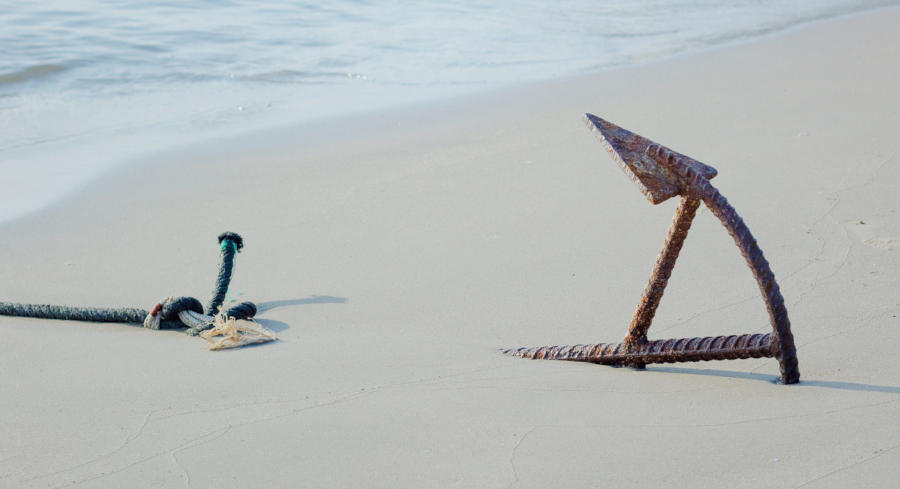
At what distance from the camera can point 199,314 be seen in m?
3.45

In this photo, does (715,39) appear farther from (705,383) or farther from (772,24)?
(705,383)

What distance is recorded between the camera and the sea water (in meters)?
7.40

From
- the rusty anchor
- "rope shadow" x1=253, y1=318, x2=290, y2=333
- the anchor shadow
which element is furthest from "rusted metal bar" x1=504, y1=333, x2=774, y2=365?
"rope shadow" x1=253, y1=318, x2=290, y2=333

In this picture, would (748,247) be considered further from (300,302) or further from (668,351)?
(300,302)

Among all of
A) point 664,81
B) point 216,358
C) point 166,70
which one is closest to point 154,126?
point 166,70

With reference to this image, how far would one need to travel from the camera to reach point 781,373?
2.45 metres

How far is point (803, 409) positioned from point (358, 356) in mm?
1448

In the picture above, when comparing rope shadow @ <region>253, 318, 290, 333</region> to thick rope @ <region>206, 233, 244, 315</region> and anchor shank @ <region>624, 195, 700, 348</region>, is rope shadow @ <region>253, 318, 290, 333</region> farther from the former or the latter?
anchor shank @ <region>624, 195, 700, 348</region>

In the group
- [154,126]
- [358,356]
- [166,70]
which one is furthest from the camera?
[166,70]

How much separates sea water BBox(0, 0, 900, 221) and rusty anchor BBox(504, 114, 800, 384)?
13.7ft

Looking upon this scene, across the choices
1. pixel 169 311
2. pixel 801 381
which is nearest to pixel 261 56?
pixel 169 311

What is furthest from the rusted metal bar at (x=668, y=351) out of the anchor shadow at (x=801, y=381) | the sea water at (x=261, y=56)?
the sea water at (x=261, y=56)

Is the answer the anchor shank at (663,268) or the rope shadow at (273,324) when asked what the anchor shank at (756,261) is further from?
the rope shadow at (273,324)

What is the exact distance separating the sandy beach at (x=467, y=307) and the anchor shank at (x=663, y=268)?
0.49 feet
